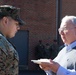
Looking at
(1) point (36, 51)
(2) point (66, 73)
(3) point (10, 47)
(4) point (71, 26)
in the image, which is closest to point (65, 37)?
(4) point (71, 26)

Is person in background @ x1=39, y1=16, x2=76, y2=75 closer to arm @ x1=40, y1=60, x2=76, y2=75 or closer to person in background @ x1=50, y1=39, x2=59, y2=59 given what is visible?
arm @ x1=40, y1=60, x2=76, y2=75

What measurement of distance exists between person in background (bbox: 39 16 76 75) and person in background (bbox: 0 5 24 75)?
34 cm

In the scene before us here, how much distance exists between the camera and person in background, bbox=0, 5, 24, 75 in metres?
3.66

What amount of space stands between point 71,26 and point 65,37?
14cm

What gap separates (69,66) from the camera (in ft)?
12.8

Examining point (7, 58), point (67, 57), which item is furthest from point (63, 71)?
point (7, 58)

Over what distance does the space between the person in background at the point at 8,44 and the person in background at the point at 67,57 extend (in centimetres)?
34

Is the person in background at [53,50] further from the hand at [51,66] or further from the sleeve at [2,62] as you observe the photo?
the sleeve at [2,62]

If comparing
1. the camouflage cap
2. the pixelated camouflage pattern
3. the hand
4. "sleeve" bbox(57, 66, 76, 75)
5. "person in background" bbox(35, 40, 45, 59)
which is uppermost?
the camouflage cap

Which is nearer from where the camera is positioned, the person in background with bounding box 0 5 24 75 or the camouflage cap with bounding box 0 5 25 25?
the person in background with bounding box 0 5 24 75

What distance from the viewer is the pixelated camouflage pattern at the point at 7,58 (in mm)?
3656

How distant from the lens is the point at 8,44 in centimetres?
371

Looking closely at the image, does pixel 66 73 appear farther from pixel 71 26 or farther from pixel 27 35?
pixel 27 35

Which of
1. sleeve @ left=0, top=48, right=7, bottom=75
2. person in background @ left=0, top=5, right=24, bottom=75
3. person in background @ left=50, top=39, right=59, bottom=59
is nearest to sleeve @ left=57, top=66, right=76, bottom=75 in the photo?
person in background @ left=0, top=5, right=24, bottom=75
